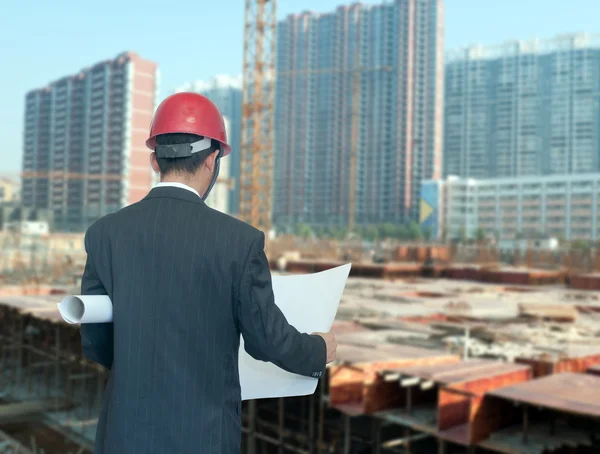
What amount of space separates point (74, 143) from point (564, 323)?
230 ft

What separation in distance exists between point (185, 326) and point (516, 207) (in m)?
79.3

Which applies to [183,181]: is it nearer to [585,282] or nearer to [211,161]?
[211,161]

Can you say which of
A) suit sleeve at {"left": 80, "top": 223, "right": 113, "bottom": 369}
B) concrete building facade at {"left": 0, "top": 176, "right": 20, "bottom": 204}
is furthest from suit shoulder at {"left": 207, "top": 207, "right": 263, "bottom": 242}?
concrete building facade at {"left": 0, "top": 176, "right": 20, "bottom": 204}

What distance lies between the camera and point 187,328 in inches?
63.1

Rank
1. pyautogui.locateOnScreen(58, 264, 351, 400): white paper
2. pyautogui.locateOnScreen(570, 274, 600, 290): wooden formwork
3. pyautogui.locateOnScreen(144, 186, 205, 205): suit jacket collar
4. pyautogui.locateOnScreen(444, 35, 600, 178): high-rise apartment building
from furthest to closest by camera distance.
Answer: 1. pyautogui.locateOnScreen(444, 35, 600, 178): high-rise apartment building
2. pyautogui.locateOnScreen(570, 274, 600, 290): wooden formwork
3. pyautogui.locateOnScreen(58, 264, 351, 400): white paper
4. pyautogui.locateOnScreen(144, 186, 205, 205): suit jacket collar

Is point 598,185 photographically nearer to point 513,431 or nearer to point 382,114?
point 382,114

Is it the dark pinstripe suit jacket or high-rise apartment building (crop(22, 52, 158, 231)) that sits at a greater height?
high-rise apartment building (crop(22, 52, 158, 231))

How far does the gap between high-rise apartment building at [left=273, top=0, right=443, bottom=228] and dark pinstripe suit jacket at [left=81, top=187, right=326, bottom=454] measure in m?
79.9

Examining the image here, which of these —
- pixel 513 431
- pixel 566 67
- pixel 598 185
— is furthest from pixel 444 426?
pixel 566 67

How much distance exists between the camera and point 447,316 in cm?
1936

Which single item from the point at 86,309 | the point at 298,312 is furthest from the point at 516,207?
the point at 86,309

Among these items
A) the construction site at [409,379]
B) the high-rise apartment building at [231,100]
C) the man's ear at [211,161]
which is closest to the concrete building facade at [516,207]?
the construction site at [409,379]

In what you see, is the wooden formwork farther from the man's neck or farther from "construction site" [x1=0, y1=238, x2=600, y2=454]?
the man's neck

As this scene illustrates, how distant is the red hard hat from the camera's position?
1717 mm
